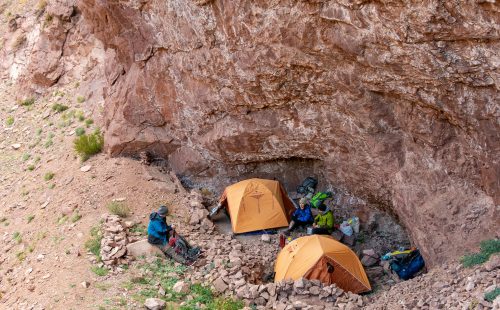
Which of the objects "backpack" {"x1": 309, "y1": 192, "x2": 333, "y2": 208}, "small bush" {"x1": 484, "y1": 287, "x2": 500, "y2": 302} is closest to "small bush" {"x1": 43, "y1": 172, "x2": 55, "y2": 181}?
"backpack" {"x1": 309, "y1": 192, "x2": 333, "y2": 208}

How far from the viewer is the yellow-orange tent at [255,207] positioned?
15742 millimetres

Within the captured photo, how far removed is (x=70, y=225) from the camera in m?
15.4

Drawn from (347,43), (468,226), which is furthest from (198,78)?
(468,226)

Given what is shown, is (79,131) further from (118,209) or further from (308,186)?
(308,186)

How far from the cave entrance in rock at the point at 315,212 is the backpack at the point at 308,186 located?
133 mm

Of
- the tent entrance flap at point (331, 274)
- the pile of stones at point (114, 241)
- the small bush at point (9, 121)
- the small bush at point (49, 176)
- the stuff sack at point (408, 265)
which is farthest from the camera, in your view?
the small bush at point (9, 121)

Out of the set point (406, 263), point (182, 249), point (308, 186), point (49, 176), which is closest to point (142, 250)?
point (182, 249)

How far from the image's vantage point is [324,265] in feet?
42.5

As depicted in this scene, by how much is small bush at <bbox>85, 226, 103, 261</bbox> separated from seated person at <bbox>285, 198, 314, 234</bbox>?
5.04 m

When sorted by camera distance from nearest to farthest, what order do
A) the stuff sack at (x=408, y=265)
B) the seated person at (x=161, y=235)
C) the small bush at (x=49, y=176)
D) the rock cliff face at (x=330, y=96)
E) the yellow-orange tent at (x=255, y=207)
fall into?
the rock cliff face at (x=330, y=96), the stuff sack at (x=408, y=265), the seated person at (x=161, y=235), the yellow-orange tent at (x=255, y=207), the small bush at (x=49, y=176)

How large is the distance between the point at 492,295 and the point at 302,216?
6.95 m

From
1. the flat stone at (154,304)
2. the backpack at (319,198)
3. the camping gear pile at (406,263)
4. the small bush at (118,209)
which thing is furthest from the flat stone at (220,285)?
the backpack at (319,198)

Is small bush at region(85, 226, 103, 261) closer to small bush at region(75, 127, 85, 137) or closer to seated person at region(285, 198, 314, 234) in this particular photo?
seated person at region(285, 198, 314, 234)

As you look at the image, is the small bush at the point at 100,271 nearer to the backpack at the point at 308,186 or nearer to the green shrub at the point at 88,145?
Result: the green shrub at the point at 88,145
